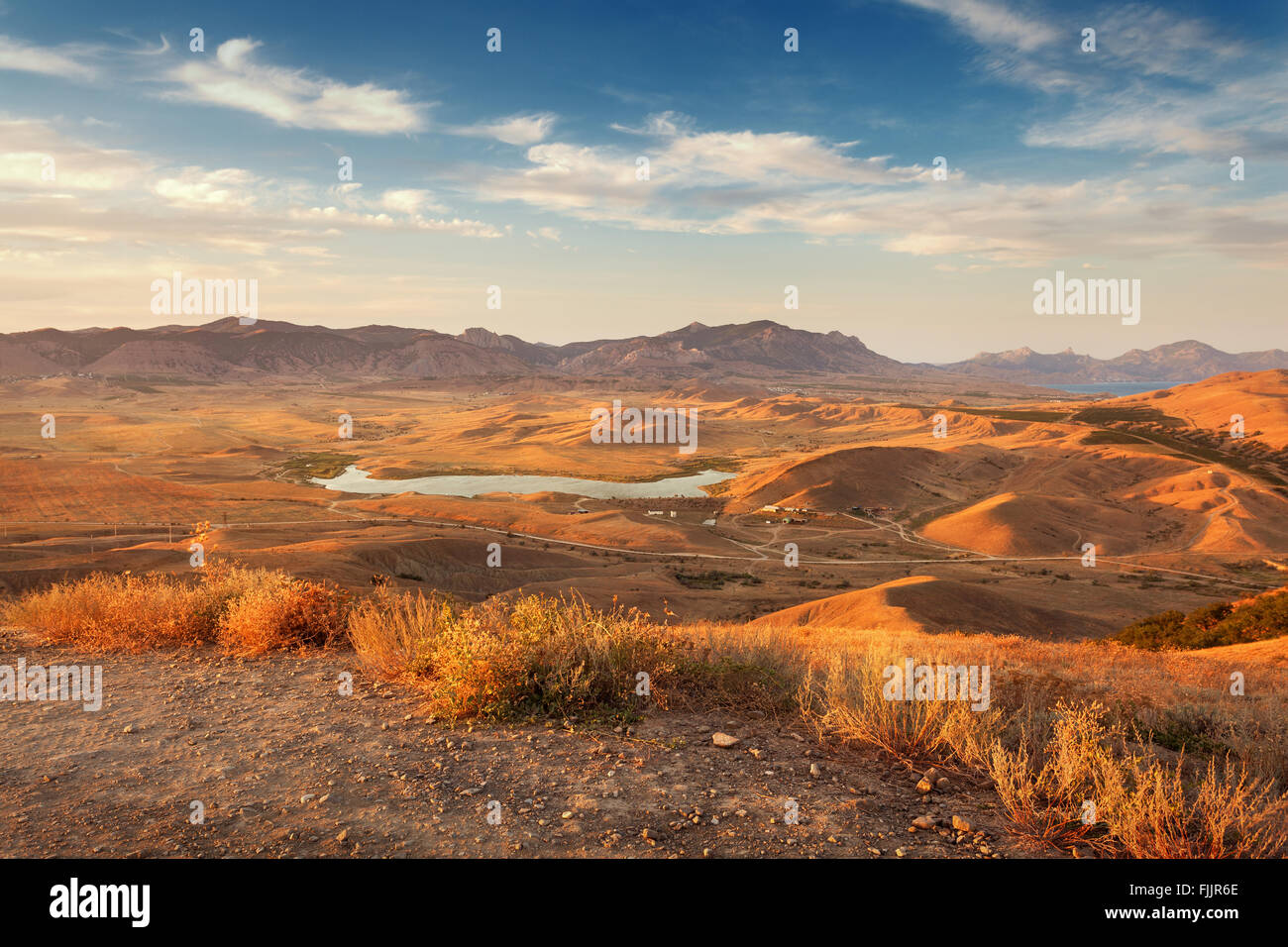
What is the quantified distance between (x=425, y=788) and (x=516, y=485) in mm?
87587

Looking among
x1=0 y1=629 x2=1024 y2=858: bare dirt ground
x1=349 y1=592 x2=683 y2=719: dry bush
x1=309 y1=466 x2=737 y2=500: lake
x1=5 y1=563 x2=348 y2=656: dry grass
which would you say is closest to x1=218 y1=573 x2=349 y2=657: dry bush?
x1=5 y1=563 x2=348 y2=656: dry grass

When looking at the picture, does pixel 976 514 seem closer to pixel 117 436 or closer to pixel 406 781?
pixel 406 781

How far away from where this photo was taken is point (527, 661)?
23.0 feet

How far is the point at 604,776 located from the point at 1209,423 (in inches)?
5859

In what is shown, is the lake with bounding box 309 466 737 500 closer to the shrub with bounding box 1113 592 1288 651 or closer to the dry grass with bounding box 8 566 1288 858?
the shrub with bounding box 1113 592 1288 651

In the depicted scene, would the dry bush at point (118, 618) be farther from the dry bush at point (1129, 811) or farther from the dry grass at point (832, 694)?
the dry bush at point (1129, 811)

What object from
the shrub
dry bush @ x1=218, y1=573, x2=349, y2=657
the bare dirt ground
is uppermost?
dry bush @ x1=218, y1=573, x2=349, y2=657

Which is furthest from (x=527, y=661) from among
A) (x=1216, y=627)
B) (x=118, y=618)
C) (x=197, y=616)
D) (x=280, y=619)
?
(x=1216, y=627)

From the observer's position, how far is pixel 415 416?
549ft

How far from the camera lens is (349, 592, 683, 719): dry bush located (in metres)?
6.67

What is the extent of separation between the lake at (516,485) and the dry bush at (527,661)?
75.7 m

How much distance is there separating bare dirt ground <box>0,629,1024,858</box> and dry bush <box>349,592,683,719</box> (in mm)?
320

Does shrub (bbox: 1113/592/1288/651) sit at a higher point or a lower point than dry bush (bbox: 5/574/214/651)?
lower

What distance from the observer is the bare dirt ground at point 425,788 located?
4.54 meters
